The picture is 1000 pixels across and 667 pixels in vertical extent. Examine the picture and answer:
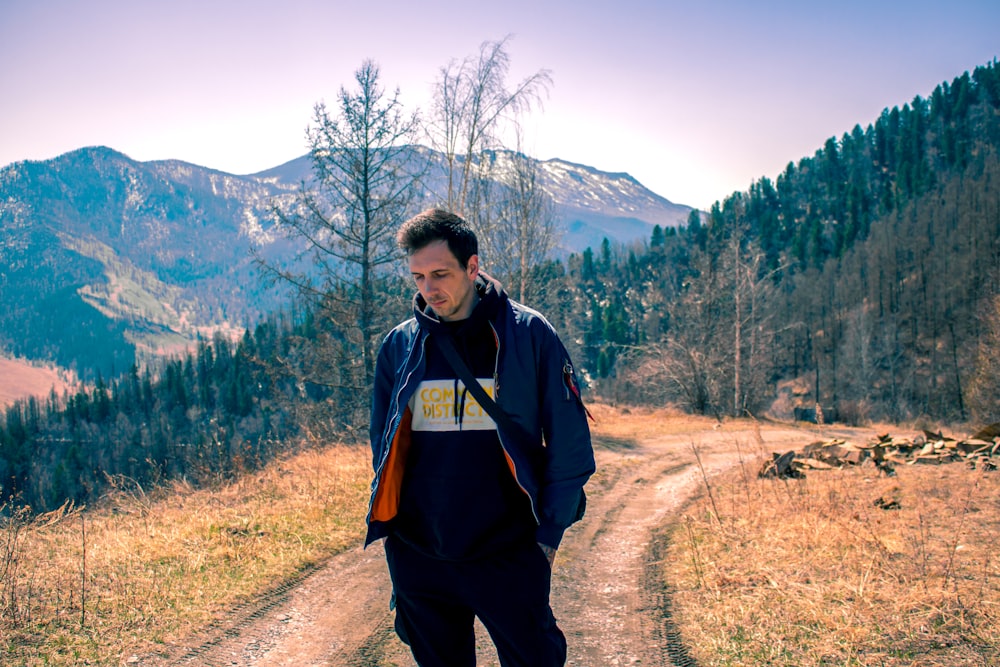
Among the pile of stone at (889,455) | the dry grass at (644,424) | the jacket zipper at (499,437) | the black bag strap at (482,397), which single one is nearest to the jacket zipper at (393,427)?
the black bag strap at (482,397)

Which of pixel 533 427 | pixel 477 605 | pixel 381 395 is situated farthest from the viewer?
pixel 381 395

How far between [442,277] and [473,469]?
2.37 feet

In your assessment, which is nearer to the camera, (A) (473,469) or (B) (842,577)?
(A) (473,469)

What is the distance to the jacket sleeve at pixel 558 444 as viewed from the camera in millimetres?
2250

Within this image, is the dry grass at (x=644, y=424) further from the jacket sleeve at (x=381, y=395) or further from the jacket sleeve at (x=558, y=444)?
the jacket sleeve at (x=558, y=444)

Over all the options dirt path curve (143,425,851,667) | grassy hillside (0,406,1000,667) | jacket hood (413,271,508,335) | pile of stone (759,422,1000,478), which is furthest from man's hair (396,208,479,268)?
pile of stone (759,422,1000,478)

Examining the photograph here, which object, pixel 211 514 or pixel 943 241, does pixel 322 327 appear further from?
pixel 943 241

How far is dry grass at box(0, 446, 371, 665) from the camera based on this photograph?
13.7 feet

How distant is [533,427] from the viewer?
232cm

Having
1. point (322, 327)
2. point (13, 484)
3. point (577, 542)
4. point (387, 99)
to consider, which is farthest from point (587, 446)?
point (322, 327)

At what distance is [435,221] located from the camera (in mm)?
2340

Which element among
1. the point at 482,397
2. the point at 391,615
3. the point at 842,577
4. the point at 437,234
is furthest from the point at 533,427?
the point at 842,577

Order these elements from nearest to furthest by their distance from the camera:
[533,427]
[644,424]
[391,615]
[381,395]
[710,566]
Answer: [533,427], [381,395], [391,615], [710,566], [644,424]

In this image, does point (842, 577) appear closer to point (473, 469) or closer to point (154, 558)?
point (473, 469)
